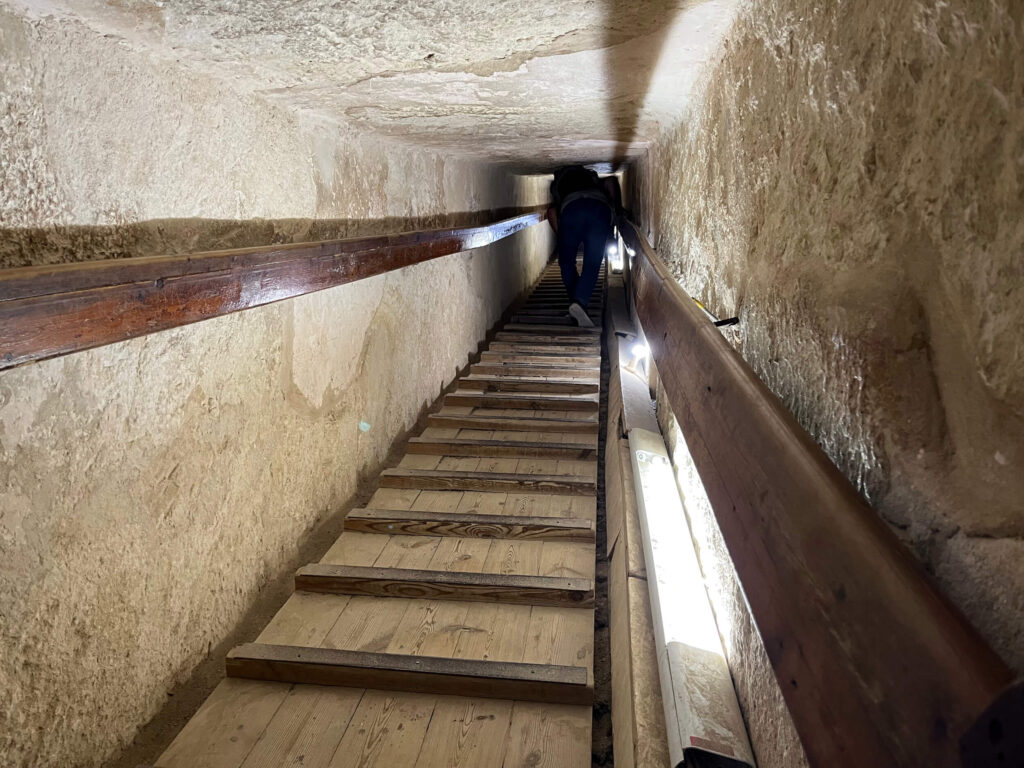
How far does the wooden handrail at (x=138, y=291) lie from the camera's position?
1.07m

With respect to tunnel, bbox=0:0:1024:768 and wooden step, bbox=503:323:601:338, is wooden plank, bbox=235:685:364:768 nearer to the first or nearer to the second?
tunnel, bbox=0:0:1024:768

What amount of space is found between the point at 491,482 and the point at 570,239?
12.6 feet

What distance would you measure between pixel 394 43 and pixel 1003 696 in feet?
6.04

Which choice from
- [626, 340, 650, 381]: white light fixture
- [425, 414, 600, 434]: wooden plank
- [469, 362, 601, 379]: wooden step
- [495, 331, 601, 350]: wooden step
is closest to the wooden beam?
[425, 414, 600, 434]: wooden plank

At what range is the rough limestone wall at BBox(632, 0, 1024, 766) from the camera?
21.4 inches

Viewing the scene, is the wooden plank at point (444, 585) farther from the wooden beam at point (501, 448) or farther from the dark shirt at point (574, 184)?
the dark shirt at point (574, 184)

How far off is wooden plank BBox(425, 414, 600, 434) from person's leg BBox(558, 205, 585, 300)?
282 cm

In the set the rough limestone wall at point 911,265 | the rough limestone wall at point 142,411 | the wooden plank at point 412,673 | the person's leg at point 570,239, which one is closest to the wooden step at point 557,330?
the person's leg at point 570,239

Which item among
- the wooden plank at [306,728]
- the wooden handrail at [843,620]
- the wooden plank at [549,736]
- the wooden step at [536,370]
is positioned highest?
the wooden handrail at [843,620]

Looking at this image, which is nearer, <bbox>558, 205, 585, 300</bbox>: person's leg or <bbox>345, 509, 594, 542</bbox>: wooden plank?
<bbox>345, 509, 594, 542</bbox>: wooden plank

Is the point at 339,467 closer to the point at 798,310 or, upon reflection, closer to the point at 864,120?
the point at 798,310

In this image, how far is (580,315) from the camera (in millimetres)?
6613

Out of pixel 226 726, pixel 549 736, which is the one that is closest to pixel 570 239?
pixel 549 736

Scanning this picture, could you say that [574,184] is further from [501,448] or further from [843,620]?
[843,620]
